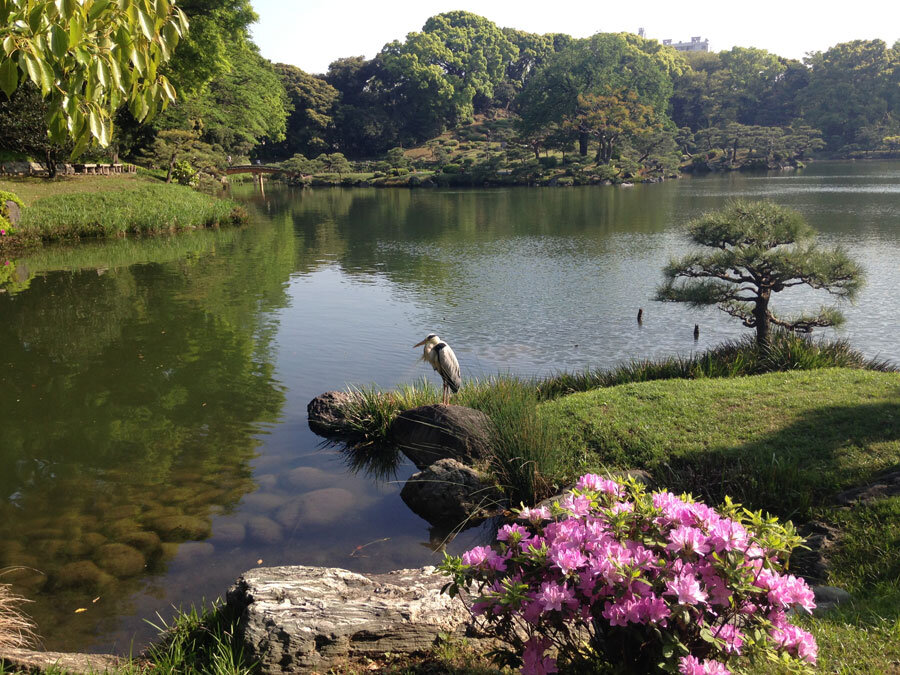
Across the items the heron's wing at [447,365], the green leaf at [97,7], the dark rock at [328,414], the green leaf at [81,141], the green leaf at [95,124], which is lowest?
the dark rock at [328,414]

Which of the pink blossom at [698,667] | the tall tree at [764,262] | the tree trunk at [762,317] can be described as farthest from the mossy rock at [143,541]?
the tree trunk at [762,317]

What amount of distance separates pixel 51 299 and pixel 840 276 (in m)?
14.9

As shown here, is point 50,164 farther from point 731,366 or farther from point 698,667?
point 698,667

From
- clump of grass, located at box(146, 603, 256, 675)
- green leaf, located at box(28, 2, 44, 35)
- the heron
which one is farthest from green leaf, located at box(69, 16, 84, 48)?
the heron

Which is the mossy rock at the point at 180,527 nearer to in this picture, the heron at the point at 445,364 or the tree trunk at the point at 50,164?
the heron at the point at 445,364

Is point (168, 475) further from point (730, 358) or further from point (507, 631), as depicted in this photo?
point (730, 358)

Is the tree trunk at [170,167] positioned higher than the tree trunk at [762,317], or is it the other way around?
the tree trunk at [170,167]

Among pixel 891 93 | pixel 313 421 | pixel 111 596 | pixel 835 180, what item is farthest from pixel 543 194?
pixel 891 93

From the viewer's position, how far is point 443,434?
701cm

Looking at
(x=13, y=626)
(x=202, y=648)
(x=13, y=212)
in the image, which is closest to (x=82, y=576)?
(x=13, y=626)

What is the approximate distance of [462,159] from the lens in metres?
65.1

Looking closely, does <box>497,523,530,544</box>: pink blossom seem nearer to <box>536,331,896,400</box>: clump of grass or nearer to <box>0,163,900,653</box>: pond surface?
<box>0,163,900,653</box>: pond surface

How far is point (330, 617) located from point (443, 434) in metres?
3.57

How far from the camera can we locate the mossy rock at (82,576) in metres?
5.02
